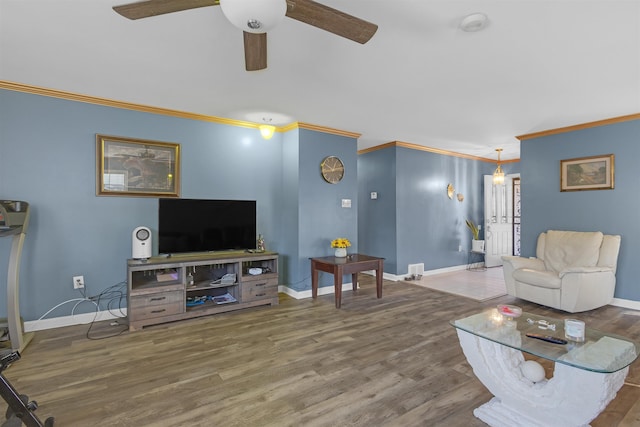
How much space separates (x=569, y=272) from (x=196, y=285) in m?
Result: 4.21

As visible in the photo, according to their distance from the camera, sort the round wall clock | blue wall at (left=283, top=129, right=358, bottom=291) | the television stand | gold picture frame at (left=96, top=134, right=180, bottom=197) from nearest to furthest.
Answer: the television stand, gold picture frame at (left=96, top=134, right=180, bottom=197), blue wall at (left=283, top=129, right=358, bottom=291), the round wall clock

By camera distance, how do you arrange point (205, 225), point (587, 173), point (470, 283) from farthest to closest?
point (470, 283) → point (587, 173) → point (205, 225)

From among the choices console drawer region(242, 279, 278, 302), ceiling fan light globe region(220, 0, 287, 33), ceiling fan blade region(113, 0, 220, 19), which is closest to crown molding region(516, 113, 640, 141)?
console drawer region(242, 279, 278, 302)

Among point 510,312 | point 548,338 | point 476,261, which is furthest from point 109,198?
point 476,261

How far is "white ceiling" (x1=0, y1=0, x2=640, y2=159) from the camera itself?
1.99 metres

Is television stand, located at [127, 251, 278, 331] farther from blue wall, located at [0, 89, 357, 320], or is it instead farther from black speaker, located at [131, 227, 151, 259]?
blue wall, located at [0, 89, 357, 320]

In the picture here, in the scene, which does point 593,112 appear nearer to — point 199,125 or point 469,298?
point 469,298

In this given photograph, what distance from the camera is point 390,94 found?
3285 millimetres

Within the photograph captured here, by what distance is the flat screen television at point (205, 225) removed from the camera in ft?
11.4

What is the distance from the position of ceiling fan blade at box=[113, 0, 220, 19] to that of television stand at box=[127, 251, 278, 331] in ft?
7.61

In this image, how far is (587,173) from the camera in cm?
431

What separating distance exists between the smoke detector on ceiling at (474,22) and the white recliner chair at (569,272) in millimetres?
3009

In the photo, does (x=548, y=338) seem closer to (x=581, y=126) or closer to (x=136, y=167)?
(x=581, y=126)

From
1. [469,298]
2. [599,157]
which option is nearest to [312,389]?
[469,298]
